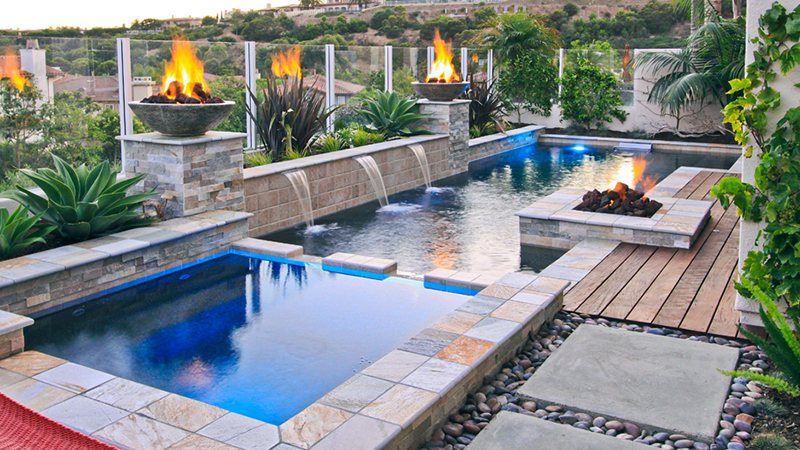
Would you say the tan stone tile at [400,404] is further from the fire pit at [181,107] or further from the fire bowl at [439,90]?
the fire bowl at [439,90]

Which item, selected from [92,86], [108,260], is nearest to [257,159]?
[92,86]

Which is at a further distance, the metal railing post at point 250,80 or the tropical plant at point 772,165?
the metal railing post at point 250,80

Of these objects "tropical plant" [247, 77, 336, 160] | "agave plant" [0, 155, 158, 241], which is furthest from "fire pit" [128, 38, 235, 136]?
"tropical plant" [247, 77, 336, 160]

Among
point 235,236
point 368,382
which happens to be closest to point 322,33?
point 235,236

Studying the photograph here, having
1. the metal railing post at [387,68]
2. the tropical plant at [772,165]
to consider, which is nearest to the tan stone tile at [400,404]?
the tropical plant at [772,165]

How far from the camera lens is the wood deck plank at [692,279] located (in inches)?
177

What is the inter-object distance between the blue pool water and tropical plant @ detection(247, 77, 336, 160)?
3.00m

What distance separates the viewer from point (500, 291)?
4.57 m

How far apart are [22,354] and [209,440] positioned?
64.0 inches

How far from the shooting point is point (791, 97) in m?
3.70

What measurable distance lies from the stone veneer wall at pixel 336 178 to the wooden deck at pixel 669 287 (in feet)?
11.7

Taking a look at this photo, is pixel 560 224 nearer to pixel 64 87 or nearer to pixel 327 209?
pixel 327 209

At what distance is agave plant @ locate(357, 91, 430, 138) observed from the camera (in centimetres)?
1038

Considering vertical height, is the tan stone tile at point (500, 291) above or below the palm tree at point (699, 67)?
below
